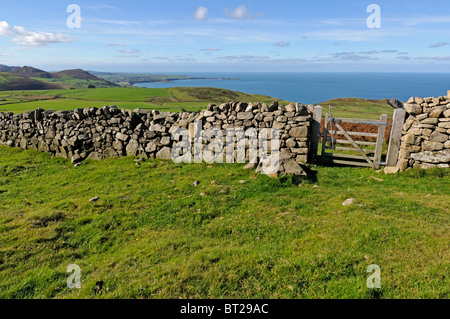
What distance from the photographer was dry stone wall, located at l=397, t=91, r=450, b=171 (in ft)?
34.9

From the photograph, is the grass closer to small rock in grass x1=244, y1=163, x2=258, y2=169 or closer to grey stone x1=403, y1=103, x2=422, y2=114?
small rock in grass x1=244, y1=163, x2=258, y2=169

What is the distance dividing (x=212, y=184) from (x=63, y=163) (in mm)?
9408

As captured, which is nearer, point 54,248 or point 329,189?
point 54,248

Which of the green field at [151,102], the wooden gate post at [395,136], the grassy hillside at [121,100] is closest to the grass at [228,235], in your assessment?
the wooden gate post at [395,136]

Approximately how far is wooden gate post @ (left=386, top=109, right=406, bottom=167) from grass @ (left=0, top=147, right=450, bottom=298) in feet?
3.82

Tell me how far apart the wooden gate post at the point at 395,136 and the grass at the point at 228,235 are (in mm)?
1165

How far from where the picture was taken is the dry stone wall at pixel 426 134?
10.6 meters

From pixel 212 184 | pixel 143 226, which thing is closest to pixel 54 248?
pixel 143 226

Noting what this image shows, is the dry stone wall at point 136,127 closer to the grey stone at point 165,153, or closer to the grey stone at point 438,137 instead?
the grey stone at point 165,153

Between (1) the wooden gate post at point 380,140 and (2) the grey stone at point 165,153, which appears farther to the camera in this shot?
(2) the grey stone at point 165,153

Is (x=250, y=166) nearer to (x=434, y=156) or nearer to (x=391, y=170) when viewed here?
(x=391, y=170)
